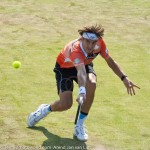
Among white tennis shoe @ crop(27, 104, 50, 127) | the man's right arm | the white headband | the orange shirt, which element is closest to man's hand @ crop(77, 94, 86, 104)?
the man's right arm

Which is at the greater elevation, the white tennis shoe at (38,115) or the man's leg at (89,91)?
the man's leg at (89,91)

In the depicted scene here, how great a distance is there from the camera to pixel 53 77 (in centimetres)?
1109

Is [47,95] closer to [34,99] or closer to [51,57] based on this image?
[34,99]

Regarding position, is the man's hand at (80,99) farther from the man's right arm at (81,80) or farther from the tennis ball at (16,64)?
the tennis ball at (16,64)

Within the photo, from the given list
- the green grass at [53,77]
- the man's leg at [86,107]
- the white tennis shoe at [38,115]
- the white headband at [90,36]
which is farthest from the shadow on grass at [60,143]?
the white headband at [90,36]

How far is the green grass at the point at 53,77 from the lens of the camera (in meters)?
8.04

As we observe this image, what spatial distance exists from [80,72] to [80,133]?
3.90ft

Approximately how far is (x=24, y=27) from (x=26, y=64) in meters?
3.55

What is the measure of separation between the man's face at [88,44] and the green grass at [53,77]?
5.09 ft

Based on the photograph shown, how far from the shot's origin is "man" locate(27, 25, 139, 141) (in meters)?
7.35

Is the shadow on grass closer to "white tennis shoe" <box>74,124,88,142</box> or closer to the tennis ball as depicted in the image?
"white tennis shoe" <box>74,124,88,142</box>

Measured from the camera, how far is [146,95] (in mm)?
10195

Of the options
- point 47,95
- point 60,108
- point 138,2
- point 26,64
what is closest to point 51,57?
point 26,64

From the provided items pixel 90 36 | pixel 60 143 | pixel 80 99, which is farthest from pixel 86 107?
pixel 90 36
